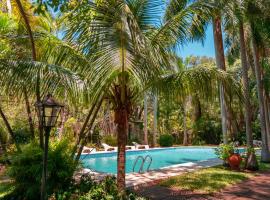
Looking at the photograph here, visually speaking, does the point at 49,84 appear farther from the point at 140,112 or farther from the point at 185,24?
the point at 140,112

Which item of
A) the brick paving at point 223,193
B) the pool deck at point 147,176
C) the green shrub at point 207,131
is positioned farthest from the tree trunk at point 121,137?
the green shrub at point 207,131

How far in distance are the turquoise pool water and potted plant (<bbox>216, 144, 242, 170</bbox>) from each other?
428cm

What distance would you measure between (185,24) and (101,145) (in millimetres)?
17250

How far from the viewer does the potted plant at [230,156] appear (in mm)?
11320

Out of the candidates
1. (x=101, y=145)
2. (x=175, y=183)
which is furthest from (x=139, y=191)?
(x=101, y=145)

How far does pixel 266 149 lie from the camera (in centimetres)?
1341

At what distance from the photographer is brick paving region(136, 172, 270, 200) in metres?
7.35

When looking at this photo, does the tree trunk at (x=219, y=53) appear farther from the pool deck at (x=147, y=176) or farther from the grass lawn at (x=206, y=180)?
the pool deck at (x=147, y=176)

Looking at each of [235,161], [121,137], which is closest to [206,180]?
[235,161]

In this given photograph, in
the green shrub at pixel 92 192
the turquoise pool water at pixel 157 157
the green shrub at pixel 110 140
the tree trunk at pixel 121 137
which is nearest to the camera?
the green shrub at pixel 92 192

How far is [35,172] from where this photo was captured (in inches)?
253

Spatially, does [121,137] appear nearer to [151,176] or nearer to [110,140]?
[151,176]

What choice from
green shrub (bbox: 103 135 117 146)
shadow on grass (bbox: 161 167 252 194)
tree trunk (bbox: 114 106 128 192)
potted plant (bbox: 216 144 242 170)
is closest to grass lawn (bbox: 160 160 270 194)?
shadow on grass (bbox: 161 167 252 194)

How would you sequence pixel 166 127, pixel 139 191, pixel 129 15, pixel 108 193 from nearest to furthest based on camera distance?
pixel 129 15 → pixel 108 193 → pixel 139 191 → pixel 166 127
